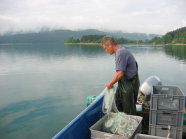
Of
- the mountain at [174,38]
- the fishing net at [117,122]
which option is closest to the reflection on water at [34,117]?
the fishing net at [117,122]

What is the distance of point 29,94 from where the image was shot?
10.2 m

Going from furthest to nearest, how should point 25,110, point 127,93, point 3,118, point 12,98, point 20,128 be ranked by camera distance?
1. point 12,98
2. point 25,110
3. point 3,118
4. point 20,128
5. point 127,93

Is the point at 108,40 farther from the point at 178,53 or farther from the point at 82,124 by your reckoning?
the point at 178,53

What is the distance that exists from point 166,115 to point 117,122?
2.20 feet

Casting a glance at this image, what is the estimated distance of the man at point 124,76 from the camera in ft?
9.98

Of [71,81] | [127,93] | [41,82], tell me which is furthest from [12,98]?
[127,93]

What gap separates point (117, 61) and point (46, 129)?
4.73m

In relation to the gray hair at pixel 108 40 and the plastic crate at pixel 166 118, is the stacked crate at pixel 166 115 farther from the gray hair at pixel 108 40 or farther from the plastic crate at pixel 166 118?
the gray hair at pixel 108 40

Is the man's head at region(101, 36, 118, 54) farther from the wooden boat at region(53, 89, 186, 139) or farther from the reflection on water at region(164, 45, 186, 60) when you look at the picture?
the reflection on water at region(164, 45, 186, 60)

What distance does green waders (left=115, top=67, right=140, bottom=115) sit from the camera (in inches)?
132

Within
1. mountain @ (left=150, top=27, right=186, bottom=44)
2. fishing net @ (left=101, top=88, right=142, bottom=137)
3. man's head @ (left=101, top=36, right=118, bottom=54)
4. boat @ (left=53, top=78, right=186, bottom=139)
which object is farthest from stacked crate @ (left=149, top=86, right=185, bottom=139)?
mountain @ (left=150, top=27, right=186, bottom=44)

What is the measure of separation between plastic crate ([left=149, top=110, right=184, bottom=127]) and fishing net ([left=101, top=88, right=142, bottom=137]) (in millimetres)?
261

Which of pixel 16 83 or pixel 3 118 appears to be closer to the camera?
pixel 3 118

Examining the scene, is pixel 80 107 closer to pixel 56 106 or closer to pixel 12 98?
pixel 56 106
